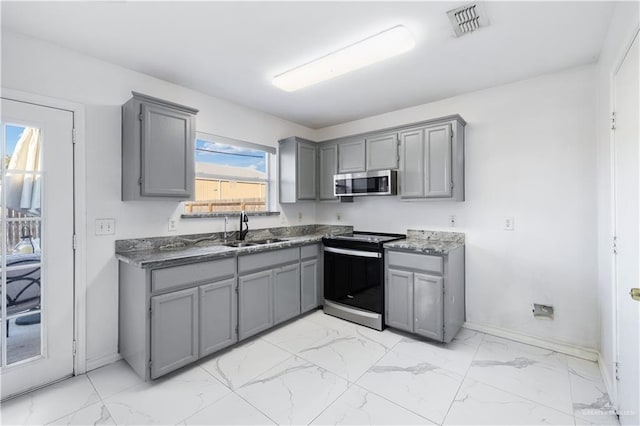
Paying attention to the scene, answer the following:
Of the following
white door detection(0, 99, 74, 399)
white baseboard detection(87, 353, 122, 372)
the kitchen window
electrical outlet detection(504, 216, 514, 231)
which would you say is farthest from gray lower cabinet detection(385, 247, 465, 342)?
white door detection(0, 99, 74, 399)

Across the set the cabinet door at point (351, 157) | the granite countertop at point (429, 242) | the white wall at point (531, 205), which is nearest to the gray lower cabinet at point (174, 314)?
the granite countertop at point (429, 242)

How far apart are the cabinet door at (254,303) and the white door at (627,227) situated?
2544 mm

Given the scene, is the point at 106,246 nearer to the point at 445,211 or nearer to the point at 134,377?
the point at 134,377

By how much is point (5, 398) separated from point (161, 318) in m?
1.04

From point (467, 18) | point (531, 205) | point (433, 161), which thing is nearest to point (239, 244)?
point (433, 161)

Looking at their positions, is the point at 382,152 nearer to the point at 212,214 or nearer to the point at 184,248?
the point at 212,214

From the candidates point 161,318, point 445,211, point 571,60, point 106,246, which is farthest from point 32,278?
point 571,60

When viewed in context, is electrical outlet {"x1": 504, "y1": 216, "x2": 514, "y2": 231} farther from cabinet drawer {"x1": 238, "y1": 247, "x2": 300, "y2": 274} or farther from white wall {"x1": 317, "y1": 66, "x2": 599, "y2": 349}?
cabinet drawer {"x1": 238, "y1": 247, "x2": 300, "y2": 274}

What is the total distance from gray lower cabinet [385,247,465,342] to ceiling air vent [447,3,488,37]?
5.77 ft

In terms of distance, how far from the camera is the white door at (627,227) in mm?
1435

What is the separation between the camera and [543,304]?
2643 mm

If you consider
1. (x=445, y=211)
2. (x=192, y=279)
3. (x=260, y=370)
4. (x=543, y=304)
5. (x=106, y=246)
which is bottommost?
(x=260, y=370)

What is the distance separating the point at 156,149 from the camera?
2400 mm

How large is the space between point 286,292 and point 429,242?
1630 mm
